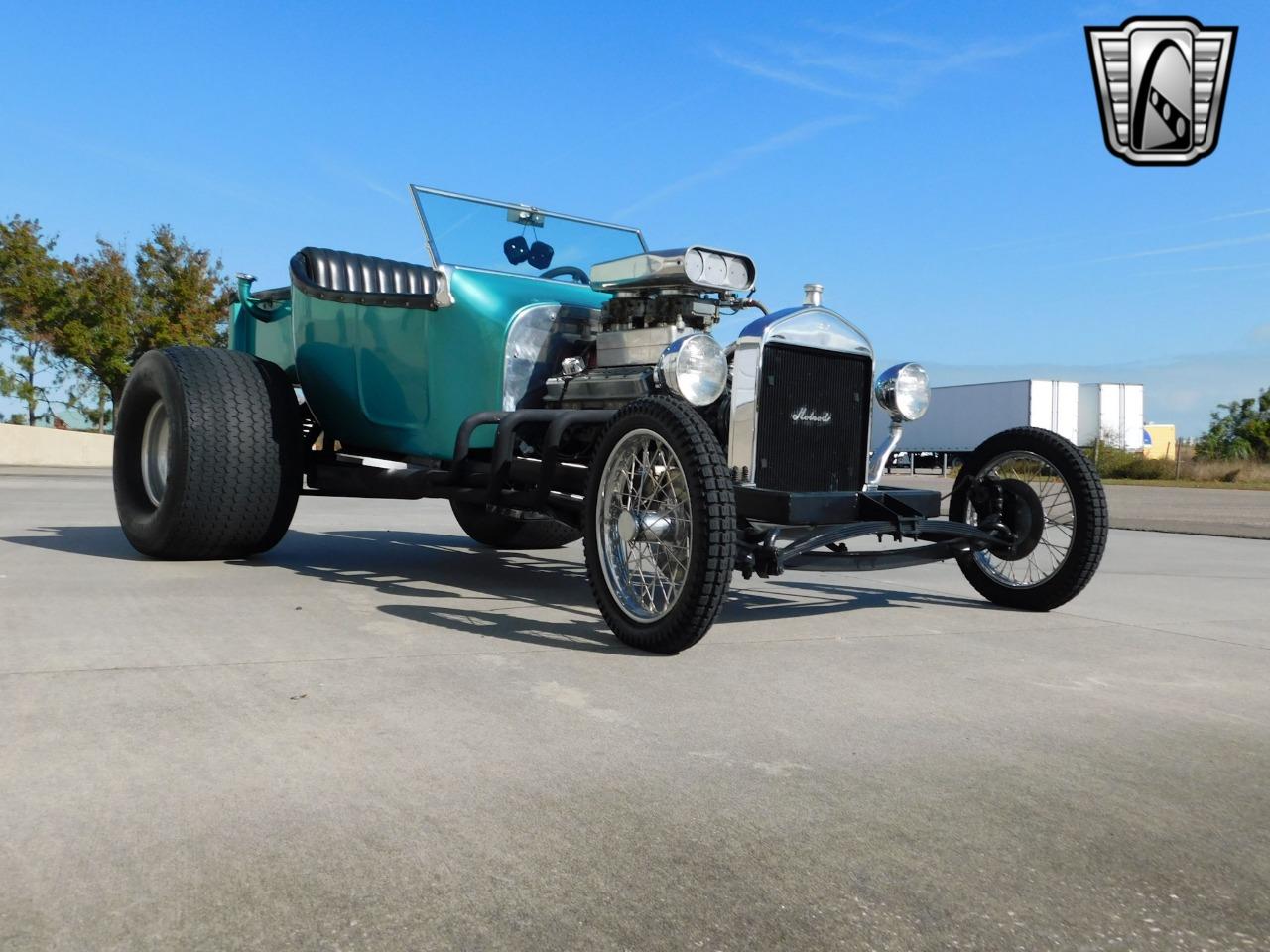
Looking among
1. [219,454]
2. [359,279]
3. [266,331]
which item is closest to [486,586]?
[219,454]

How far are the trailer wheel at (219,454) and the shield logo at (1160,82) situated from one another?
222 inches

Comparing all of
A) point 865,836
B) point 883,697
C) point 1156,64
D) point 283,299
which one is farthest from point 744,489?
point 1156,64

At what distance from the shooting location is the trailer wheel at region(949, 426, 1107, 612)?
5.06 metres

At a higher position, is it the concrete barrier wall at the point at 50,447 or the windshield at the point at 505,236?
the windshield at the point at 505,236

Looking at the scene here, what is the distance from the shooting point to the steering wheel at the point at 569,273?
21.1ft

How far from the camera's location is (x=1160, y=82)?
24.3 feet

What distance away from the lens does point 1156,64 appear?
286 inches

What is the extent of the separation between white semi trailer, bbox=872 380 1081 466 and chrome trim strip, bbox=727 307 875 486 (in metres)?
30.8

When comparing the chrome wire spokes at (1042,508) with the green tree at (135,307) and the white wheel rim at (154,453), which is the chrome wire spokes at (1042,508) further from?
the green tree at (135,307)

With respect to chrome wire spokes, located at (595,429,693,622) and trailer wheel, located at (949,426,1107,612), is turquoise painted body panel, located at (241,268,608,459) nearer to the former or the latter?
chrome wire spokes, located at (595,429,693,622)

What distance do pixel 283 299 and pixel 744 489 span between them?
410cm

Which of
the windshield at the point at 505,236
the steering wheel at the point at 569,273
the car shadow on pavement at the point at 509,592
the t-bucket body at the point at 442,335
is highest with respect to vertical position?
the windshield at the point at 505,236

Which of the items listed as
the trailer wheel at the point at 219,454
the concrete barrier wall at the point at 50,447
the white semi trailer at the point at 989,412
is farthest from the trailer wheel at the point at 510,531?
the white semi trailer at the point at 989,412

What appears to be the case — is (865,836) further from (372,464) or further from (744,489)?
(372,464)
